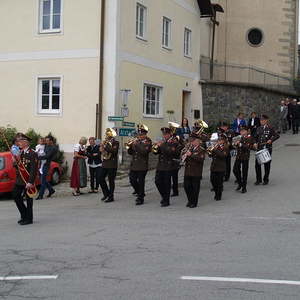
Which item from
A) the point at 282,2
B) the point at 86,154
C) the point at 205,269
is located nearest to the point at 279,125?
the point at 282,2

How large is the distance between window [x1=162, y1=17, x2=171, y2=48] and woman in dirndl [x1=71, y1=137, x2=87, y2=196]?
888 cm

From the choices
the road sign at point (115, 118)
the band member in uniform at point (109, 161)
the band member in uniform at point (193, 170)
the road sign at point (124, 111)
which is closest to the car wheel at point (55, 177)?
the road sign at point (115, 118)

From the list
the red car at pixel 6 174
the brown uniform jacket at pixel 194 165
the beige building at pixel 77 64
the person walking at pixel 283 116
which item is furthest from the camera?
the person walking at pixel 283 116

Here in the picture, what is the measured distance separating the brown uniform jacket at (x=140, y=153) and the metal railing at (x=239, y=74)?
14.1 meters

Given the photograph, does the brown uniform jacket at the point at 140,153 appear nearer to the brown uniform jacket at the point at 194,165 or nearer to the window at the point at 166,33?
the brown uniform jacket at the point at 194,165

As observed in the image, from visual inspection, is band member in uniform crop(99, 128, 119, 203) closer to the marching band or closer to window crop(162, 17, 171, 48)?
the marching band

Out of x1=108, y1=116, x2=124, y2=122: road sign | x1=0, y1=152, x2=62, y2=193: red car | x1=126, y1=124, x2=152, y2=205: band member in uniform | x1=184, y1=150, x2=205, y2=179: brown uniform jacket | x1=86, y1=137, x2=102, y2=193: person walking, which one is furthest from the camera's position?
x1=108, y1=116, x2=124, y2=122: road sign

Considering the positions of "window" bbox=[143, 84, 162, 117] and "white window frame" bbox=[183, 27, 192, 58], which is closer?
"window" bbox=[143, 84, 162, 117]

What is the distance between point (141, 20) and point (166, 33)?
2.27m

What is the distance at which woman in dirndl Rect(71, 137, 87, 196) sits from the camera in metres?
15.6

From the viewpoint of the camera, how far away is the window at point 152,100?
71.7 feet

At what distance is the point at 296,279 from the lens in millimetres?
6449

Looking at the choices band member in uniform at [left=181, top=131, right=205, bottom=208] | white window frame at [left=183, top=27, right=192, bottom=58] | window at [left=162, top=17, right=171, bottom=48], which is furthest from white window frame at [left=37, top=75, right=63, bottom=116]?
band member in uniform at [left=181, top=131, right=205, bottom=208]

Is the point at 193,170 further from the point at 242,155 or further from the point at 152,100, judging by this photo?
the point at 152,100
